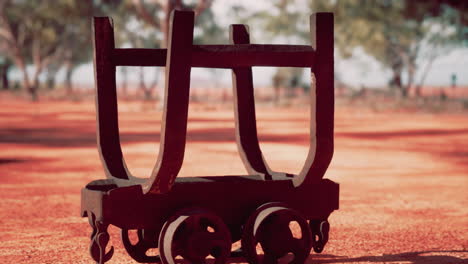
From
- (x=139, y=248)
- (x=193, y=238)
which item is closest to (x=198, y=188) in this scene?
(x=193, y=238)

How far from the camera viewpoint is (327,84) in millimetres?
4867

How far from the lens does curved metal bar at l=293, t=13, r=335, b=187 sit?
483cm

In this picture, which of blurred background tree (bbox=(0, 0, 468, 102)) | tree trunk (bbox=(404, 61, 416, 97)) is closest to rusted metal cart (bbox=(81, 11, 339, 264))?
blurred background tree (bbox=(0, 0, 468, 102))

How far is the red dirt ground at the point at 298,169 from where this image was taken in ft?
20.0

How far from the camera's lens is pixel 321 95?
488 cm

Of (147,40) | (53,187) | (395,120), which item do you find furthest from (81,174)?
(147,40)

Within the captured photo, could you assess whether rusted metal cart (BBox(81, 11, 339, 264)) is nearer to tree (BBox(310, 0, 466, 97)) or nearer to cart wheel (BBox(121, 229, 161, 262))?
cart wheel (BBox(121, 229, 161, 262))

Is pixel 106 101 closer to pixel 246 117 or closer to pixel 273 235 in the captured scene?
pixel 246 117

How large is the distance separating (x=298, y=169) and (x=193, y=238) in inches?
306

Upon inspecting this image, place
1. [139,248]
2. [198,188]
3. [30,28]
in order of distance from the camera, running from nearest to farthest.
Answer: [198,188] < [139,248] < [30,28]

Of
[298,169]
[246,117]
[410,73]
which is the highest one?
[410,73]

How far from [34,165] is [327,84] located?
8490 millimetres

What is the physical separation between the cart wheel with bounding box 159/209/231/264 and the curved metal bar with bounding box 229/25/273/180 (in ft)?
3.52

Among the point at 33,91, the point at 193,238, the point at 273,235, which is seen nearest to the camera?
the point at 193,238
